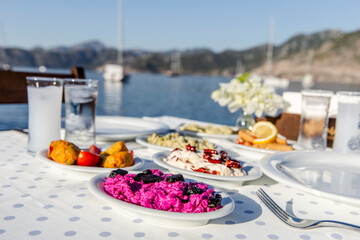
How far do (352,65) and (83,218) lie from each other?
77.4 meters

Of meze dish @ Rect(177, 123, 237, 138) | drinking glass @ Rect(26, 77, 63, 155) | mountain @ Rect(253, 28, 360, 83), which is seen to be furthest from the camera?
mountain @ Rect(253, 28, 360, 83)

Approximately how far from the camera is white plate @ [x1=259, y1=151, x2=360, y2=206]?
Result: 2.73ft

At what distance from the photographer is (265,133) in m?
1.41

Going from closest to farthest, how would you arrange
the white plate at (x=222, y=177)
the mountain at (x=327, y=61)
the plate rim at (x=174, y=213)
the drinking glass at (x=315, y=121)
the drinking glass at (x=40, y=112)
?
1. the plate rim at (x=174, y=213)
2. the white plate at (x=222, y=177)
3. the drinking glass at (x=40, y=112)
4. the drinking glass at (x=315, y=121)
5. the mountain at (x=327, y=61)

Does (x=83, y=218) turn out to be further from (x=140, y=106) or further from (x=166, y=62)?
(x=166, y=62)

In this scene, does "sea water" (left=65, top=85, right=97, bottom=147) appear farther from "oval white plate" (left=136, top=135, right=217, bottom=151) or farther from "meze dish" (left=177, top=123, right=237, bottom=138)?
"meze dish" (left=177, top=123, right=237, bottom=138)

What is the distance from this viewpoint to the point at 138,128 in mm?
1687

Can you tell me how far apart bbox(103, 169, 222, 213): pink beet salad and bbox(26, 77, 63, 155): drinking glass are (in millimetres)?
541

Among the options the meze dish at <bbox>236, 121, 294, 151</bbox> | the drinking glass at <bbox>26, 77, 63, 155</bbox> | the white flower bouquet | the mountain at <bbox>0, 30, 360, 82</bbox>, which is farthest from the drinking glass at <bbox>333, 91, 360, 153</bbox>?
the mountain at <bbox>0, 30, 360, 82</bbox>

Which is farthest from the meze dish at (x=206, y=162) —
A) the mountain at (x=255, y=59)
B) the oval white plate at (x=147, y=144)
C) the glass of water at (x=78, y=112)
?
the mountain at (x=255, y=59)

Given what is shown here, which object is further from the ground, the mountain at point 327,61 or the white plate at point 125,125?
the mountain at point 327,61

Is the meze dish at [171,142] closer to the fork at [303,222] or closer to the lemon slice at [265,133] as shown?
the lemon slice at [265,133]

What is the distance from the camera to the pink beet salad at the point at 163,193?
59cm

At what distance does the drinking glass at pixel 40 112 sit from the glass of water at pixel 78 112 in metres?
0.06
